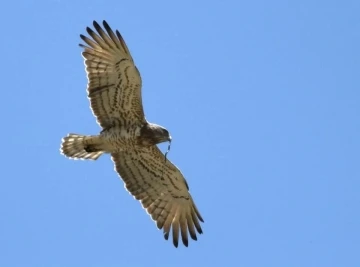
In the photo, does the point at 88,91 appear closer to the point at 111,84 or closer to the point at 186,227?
the point at 111,84

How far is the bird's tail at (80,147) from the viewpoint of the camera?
61.2 ft

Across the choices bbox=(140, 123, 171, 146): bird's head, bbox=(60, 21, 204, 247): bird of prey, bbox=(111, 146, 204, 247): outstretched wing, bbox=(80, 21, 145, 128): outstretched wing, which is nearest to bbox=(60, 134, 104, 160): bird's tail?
bbox=(60, 21, 204, 247): bird of prey

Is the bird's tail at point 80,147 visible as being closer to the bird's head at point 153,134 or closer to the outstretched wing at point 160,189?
the outstretched wing at point 160,189

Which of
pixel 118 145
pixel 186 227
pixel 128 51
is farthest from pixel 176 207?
pixel 128 51

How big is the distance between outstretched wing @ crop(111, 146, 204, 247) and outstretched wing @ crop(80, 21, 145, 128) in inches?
36.1

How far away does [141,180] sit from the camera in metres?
19.6

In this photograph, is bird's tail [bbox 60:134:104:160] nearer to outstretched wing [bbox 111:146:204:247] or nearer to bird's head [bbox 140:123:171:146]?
outstretched wing [bbox 111:146:204:247]

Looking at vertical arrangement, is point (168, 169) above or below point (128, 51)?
below

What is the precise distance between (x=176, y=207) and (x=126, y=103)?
95.5 inches

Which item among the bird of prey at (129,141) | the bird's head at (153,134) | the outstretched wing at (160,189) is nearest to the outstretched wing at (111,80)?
the bird of prey at (129,141)

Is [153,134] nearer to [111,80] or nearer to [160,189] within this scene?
[111,80]

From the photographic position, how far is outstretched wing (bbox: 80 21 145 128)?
18.2 meters

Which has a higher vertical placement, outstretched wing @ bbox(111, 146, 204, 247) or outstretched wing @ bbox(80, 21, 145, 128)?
outstretched wing @ bbox(80, 21, 145, 128)

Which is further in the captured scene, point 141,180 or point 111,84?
point 141,180
